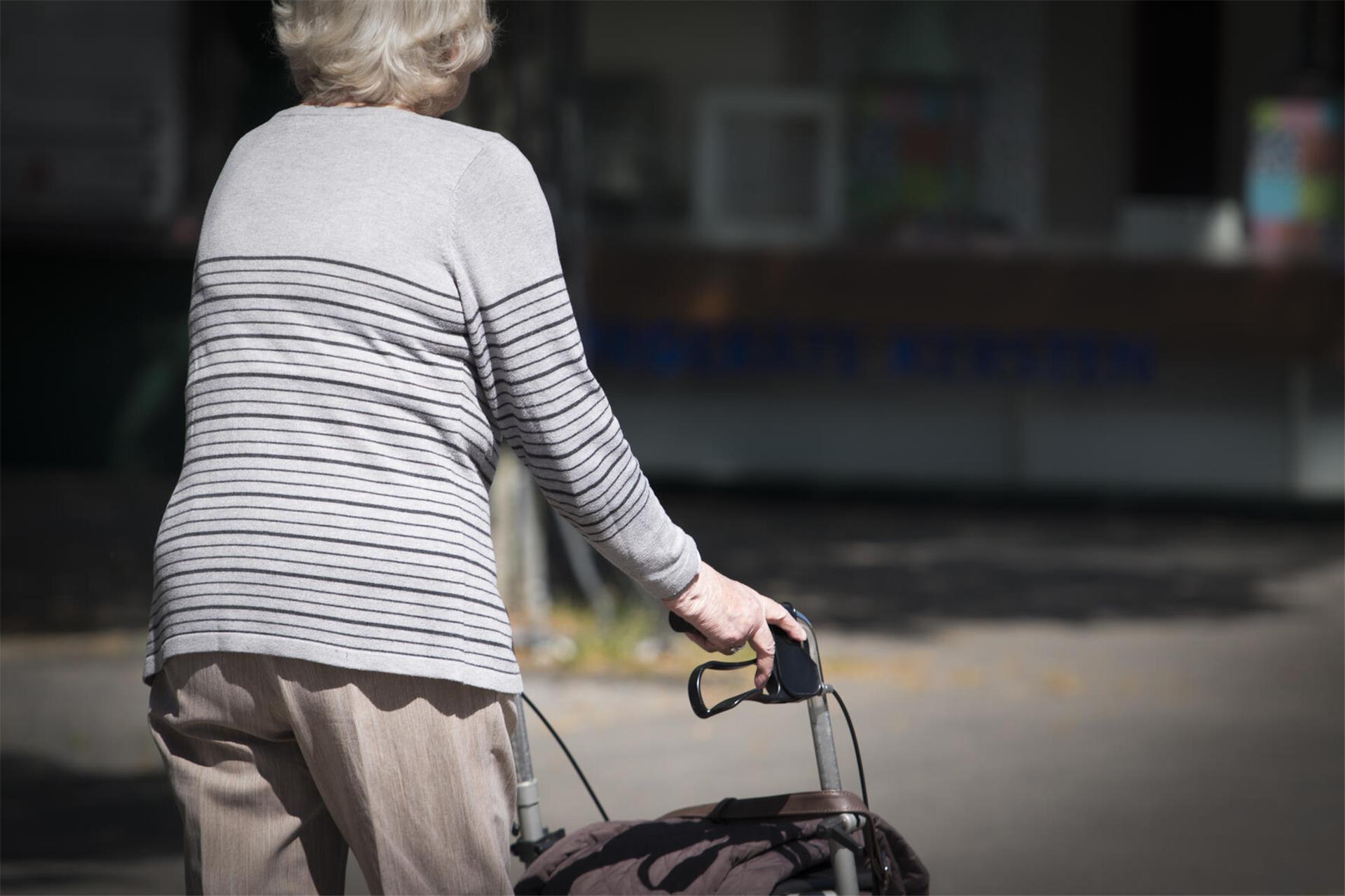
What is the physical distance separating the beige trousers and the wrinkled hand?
0.94ft

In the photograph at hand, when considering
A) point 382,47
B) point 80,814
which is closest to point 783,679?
point 382,47

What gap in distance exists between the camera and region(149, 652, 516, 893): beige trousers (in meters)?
2.00

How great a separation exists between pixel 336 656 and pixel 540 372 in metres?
0.44

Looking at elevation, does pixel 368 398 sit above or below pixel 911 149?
below

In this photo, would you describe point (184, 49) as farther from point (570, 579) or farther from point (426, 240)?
point (426, 240)

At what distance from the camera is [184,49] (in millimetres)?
16219

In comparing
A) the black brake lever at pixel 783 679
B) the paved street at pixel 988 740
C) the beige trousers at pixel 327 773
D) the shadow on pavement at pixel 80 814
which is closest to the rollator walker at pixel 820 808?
the black brake lever at pixel 783 679

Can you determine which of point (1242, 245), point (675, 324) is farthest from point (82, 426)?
point (1242, 245)

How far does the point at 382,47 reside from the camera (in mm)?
2094

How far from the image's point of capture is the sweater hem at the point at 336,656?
1971mm

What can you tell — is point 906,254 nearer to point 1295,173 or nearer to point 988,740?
point 1295,173

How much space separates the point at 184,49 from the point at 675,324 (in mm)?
5751

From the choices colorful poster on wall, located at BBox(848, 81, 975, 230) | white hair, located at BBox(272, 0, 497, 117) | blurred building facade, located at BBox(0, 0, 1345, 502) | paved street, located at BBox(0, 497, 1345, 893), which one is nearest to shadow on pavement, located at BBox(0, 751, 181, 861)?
paved street, located at BBox(0, 497, 1345, 893)

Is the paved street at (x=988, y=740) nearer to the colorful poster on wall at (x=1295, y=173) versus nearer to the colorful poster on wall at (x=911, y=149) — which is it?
the colorful poster on wall at (x=1295, y=173)
